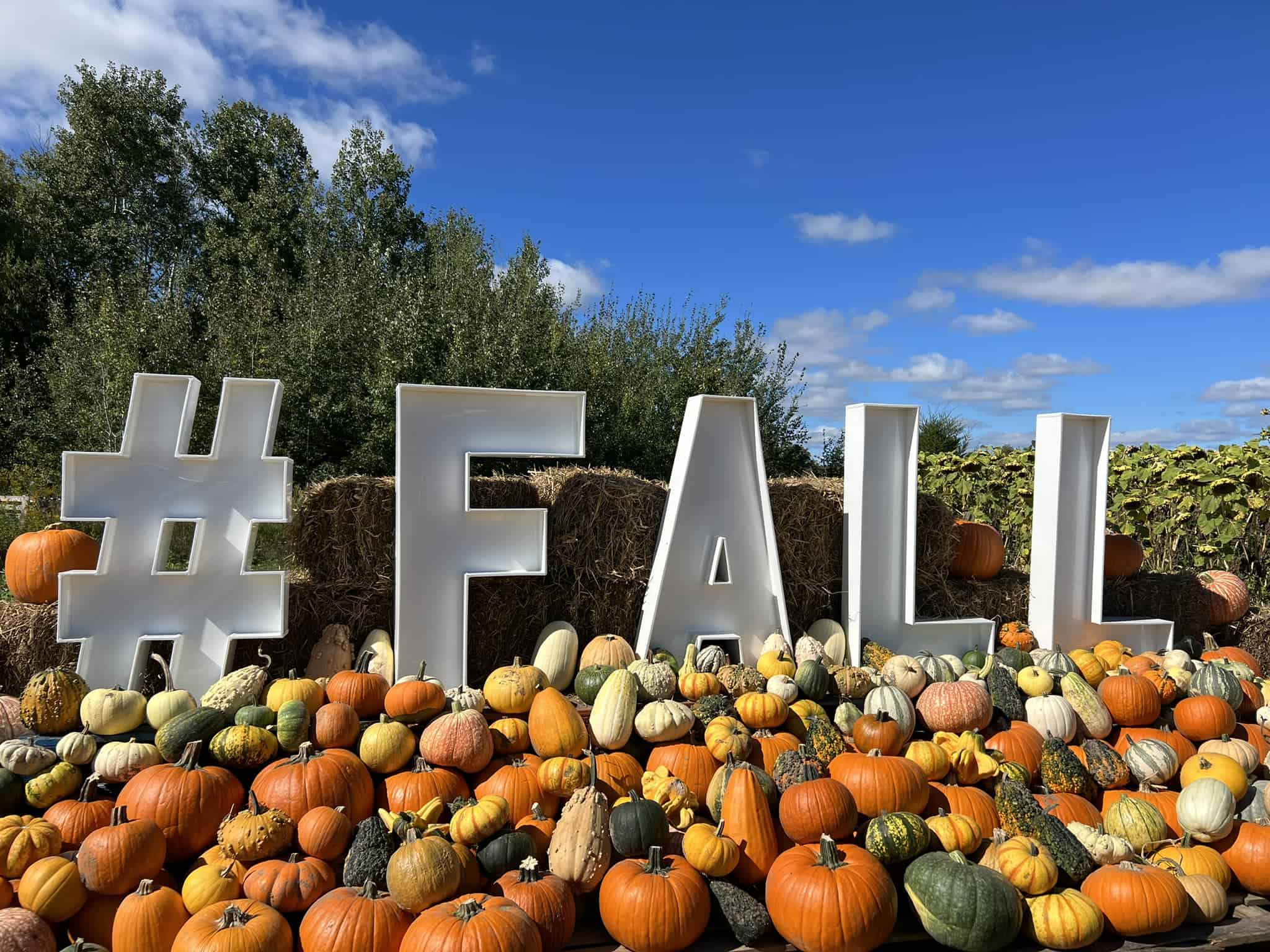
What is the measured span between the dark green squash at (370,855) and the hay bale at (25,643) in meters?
2.80

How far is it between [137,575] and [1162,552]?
9588 mm

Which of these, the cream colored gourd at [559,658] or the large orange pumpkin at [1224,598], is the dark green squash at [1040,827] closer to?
the cream colored gourd at [559,658]

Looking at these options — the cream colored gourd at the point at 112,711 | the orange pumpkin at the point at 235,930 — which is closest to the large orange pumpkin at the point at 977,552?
the orange pumpkin at the point at 235,930

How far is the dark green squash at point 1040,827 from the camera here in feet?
11.0

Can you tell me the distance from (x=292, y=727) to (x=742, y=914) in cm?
232

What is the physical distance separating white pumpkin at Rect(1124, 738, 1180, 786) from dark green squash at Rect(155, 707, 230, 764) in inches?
189

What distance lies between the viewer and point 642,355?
13.9m

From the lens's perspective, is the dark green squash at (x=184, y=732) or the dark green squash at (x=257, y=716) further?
the dark green squash at (x=257, y=716)

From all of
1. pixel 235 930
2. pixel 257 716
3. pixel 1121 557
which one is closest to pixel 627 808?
pixel 235 930

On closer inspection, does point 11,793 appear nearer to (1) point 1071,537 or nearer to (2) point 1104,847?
(2) point 1104,847

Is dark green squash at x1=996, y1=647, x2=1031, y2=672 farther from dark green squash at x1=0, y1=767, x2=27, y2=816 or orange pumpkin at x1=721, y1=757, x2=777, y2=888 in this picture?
dark green squash at x1=0, y1=767, x2=27, y2=816

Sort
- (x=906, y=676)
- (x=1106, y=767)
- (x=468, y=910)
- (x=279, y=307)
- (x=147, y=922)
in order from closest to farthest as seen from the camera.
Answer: (x=468, y=910)
(x=147, y=922)
(x=1106, y=767)
(x=906, y=676)
(x=279, y=307)

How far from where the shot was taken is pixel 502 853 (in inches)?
126

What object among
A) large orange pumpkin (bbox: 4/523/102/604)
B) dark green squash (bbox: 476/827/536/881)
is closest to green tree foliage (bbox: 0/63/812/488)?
large orange pumpkin (bbox: 4/523/102/604)
